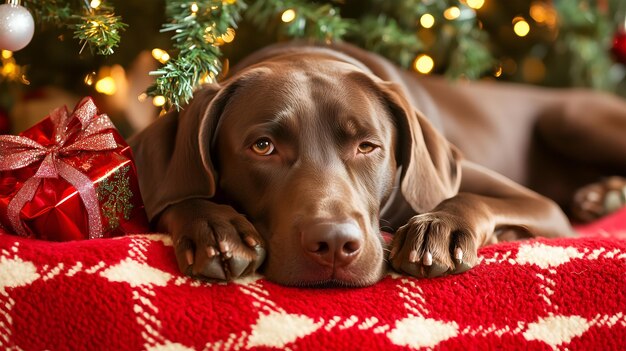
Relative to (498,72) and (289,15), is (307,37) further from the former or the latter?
(498,72)

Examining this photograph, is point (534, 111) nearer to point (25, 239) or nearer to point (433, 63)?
point (433, 63)

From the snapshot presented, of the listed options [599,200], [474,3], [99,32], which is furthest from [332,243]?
[474,3]

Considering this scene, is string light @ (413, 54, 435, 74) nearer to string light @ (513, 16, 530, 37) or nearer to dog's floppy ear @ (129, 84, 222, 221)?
string light @ (513, 16, 530, 37)

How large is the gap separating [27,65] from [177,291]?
6.90 ft

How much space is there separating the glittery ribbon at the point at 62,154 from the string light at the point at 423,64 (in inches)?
89.1

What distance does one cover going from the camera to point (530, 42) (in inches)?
170

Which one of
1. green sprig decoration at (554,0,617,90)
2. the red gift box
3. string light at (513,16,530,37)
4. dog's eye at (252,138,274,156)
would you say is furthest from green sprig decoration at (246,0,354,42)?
green sprig decoration at (554,0,617,90)

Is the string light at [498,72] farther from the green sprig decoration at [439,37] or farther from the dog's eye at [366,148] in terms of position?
the dog's eye at [366,148]

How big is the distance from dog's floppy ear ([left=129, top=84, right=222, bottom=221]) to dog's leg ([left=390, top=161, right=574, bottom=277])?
0.68m

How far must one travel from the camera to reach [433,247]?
6.23ft

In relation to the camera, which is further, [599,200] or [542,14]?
[542,14]

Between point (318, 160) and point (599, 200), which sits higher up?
point (318, 160)

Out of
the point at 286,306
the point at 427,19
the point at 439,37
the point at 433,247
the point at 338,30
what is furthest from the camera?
the point at 439,37

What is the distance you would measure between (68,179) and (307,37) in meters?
1.48
